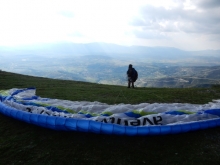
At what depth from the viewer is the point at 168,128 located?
674 cm

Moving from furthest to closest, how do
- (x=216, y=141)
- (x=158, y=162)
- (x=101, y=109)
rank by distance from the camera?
(x=101, y=109) < (x=216, y=141) < (x=158, y=162)

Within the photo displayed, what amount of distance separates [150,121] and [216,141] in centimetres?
242

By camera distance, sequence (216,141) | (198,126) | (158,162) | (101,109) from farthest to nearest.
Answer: (101,109)
(198,126)
(216,141)
(158,162)

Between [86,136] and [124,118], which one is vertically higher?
[124,118]

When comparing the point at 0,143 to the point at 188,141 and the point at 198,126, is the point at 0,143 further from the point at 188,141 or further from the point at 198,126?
the point at 198,126

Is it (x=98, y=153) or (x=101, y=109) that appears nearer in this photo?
(x=98, y=153)

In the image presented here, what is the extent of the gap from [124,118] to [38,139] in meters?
3.51

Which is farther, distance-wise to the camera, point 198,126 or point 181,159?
point 198,126

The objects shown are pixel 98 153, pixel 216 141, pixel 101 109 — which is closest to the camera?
pixel 98 153

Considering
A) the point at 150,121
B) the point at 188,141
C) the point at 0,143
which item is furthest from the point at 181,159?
the point at 0,143

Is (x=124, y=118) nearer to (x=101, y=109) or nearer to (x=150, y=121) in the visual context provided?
(x=150, y=121)

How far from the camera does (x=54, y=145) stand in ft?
22.0

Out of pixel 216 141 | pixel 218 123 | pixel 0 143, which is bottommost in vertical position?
pixel 0 143

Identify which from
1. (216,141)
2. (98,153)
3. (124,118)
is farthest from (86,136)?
(216,141)
